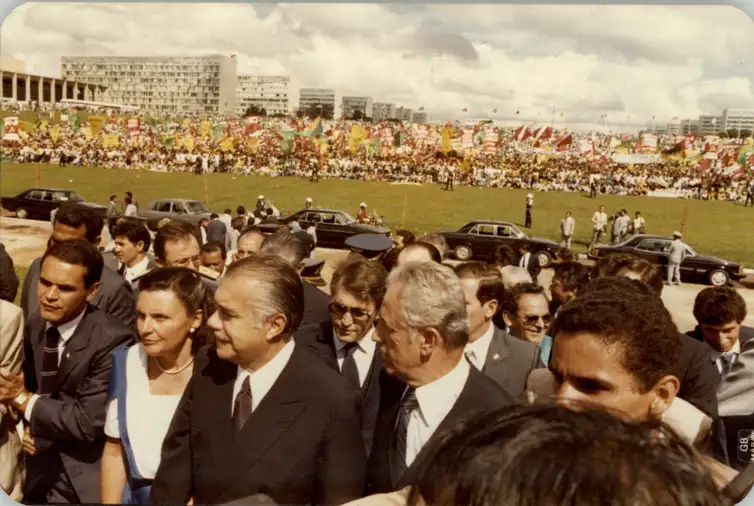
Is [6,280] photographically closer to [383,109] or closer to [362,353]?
[362,353]

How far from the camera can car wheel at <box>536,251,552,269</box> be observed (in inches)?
552

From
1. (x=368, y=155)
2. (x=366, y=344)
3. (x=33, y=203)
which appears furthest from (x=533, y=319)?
(x=368, y=155)

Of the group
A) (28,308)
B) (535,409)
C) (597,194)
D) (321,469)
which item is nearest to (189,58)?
(28,308)

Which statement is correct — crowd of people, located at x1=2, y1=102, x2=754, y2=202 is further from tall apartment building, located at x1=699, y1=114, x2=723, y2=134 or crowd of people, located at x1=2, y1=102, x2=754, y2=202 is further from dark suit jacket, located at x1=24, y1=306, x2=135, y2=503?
dark suit jacket, located at x1=24, y1=306, x2=135, y2=503

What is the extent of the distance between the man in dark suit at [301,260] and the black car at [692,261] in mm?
10230

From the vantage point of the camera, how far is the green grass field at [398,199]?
17.2m

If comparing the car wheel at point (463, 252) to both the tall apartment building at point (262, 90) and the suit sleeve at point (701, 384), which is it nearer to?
the tall apartment building at point (262, 90)

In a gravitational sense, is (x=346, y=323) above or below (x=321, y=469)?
above

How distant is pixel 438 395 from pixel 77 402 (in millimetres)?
1469

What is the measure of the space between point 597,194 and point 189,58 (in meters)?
19.6

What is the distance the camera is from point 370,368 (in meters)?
2.78

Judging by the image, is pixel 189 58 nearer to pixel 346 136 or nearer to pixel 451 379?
pixel 451 379

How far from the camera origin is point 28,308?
3377mm

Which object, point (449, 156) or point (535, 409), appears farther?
point (449, 156)
